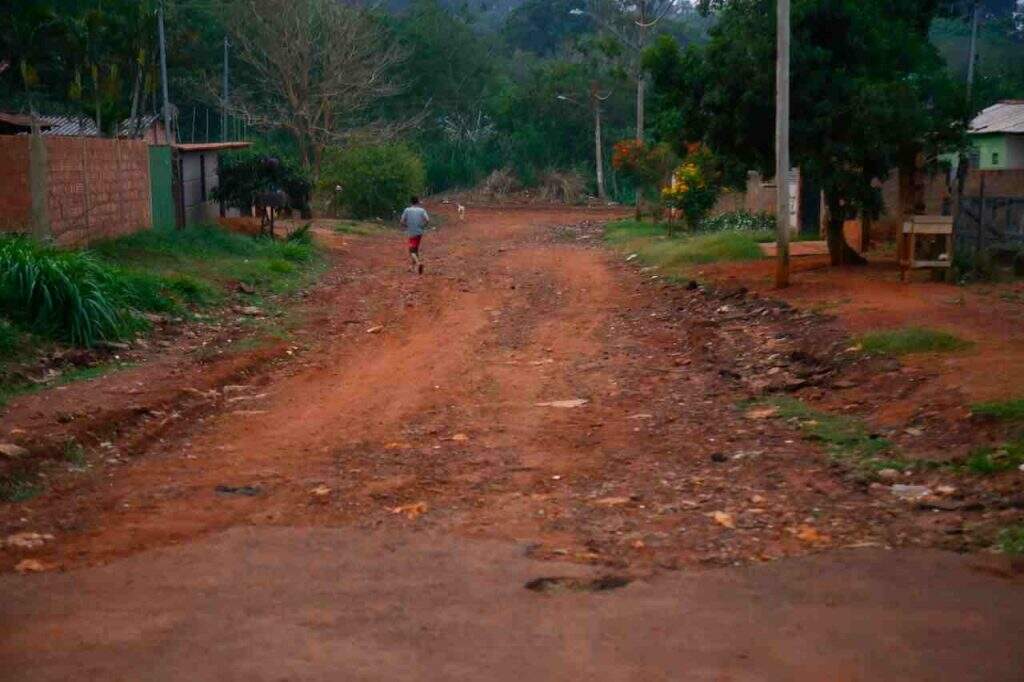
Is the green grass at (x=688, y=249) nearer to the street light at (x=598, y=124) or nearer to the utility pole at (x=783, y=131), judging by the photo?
the utility pole at (x=783, y=131)

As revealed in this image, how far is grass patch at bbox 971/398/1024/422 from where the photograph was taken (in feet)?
29.6

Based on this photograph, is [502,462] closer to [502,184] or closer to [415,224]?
[415,224]

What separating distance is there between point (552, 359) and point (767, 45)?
26.5ft

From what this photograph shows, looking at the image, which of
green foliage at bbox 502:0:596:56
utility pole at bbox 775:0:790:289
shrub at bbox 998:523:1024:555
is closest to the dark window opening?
utility pole at bbox 775:0:790:289

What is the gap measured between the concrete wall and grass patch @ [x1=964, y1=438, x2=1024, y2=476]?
45.2 feet

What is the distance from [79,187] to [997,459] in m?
15.2

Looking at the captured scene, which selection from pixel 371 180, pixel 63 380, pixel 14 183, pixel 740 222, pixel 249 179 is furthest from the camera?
pixel 371 180

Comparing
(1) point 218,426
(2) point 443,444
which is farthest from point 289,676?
(1) point 218,426

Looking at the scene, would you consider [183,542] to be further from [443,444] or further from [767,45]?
[767,45]

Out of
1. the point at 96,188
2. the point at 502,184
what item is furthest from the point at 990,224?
the point at 502,184

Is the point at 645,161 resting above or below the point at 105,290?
above

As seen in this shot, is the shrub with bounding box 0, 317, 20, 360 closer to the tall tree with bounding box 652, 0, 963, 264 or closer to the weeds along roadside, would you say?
the weeds along roadside

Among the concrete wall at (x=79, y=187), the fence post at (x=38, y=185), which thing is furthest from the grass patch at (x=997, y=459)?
the concrete wall at (x=79, y=187)

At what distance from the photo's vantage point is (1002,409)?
9.23 meters
